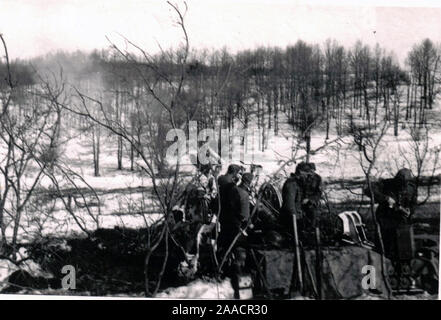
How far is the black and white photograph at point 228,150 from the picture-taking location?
5414mm

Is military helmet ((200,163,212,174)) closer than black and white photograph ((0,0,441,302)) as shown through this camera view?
No

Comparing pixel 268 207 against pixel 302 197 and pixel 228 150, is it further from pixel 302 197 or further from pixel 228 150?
pixel 228 150

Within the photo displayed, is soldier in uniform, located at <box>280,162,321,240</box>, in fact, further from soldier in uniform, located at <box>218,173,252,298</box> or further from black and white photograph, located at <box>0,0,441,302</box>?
soldier in uniform, located at <box>218,173,252,298</box>

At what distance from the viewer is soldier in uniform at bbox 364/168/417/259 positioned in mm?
5543

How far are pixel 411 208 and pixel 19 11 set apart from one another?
4793 mm

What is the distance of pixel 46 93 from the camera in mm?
5625

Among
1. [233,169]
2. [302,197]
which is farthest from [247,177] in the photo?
[302,197]

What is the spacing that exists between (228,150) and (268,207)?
0.78m

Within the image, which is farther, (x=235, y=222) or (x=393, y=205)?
(x=393, y=205)

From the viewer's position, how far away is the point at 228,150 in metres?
5.48

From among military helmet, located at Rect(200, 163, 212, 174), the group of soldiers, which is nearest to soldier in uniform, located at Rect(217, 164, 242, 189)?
the group of soldiers

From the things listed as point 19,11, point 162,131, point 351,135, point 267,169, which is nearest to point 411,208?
point 351,135

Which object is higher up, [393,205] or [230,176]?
[230,176]
